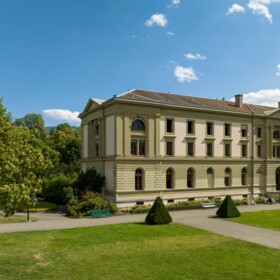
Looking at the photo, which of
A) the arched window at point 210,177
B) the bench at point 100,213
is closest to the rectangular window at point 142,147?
the bench at point 100,213

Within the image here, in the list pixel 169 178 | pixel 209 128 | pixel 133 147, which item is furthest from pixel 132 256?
pixel 209 128

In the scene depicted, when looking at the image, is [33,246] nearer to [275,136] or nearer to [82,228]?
[82,228]

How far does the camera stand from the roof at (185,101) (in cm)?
4319

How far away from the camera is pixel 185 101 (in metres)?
48.7

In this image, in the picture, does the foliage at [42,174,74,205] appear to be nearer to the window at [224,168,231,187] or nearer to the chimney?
the window at [224,168,231,187]

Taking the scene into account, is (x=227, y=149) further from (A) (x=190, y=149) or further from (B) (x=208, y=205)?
(B) (x=208, y=205)

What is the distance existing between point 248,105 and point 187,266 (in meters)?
46.1

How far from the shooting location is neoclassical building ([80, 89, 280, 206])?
41.8m

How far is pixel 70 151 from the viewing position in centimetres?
6531

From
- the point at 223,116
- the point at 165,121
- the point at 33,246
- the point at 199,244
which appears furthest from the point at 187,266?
the point at 223,116

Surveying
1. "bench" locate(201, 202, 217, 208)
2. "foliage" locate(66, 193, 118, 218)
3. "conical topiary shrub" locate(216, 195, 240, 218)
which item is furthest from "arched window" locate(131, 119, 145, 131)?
"conical topiary shrub" locate(216, 195, 240, 218)

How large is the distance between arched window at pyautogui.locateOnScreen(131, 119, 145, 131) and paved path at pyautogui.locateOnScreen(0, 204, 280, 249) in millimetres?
12163

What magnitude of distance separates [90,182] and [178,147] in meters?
13.6

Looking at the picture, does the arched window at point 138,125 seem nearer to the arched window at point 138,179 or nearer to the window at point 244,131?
the arched window at point 138,179
